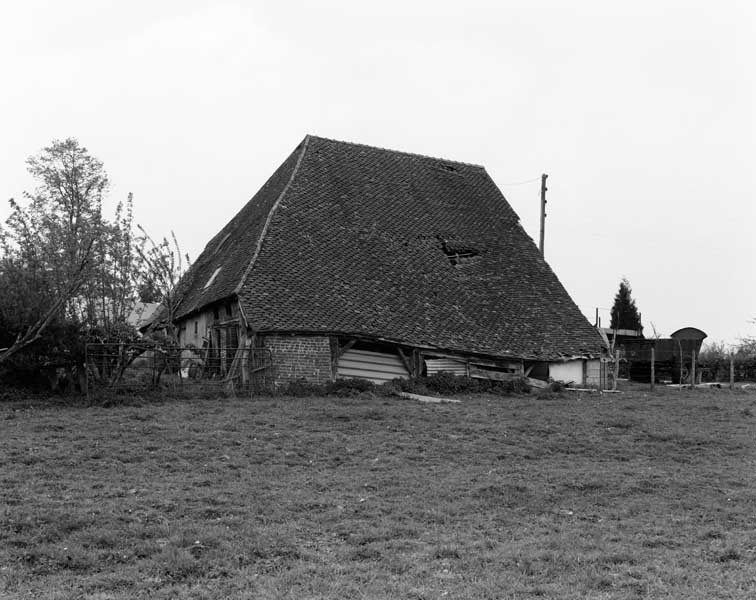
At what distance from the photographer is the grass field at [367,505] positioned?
704 cm

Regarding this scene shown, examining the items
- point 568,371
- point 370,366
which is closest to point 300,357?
point 370,366

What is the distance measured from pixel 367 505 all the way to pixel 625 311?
141 ft

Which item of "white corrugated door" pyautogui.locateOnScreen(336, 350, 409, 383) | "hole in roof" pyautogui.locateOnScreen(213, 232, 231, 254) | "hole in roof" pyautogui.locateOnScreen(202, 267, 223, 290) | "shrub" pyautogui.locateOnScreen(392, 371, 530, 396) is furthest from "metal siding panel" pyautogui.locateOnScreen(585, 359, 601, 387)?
"hole in roof" pyautogui.locateOnScreen(213, 232, 231, 254)

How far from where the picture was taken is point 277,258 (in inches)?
934

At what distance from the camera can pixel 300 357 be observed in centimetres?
2152

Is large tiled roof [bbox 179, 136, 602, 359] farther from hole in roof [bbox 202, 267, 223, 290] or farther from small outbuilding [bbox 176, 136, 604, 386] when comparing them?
hole in roof [bbox 202, 267, 223, 290]

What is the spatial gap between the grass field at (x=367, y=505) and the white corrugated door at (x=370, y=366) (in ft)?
17.4

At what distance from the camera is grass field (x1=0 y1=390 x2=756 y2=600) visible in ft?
23.1

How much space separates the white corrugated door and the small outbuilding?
0.10 ft

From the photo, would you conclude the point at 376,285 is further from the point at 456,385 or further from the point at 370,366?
the point at 456,385

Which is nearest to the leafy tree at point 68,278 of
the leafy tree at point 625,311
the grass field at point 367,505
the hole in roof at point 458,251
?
the grass field at point 367,505

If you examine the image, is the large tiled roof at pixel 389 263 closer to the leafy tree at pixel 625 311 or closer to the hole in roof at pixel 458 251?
the hole in roof at pixel 458 251

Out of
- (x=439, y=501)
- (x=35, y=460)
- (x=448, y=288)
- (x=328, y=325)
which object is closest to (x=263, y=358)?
(x=328, y=325)

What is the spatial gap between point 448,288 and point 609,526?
17.0 meters
